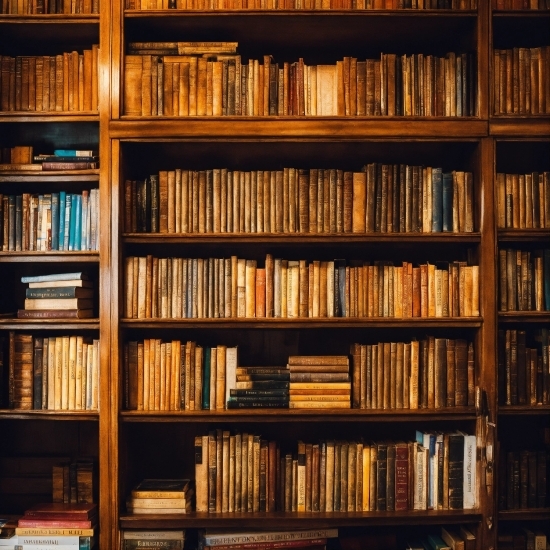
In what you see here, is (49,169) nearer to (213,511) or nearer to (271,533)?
(213,511)

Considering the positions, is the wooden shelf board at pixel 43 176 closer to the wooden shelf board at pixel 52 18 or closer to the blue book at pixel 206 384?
the wooden shelf board at pixel 52 18

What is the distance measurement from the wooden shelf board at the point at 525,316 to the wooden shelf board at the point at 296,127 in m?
0.72

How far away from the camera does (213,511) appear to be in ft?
8.24

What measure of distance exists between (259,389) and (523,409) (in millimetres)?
1061

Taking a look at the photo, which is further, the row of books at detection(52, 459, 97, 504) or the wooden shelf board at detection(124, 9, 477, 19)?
the row of books at detection(52, 459, 97, 504)

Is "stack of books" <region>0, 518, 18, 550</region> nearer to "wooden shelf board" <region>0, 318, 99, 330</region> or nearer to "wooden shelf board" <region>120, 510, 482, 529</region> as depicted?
"wooden shelf board" <region>120, 510, 482, 529</region>

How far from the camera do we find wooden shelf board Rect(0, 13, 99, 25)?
251 cm

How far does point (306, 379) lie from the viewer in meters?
2.54

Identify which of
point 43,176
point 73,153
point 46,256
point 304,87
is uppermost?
point 304,87

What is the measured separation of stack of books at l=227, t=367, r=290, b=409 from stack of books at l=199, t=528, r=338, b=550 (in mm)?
503

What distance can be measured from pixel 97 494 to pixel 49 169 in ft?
4.52

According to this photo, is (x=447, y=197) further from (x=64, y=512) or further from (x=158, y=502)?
(x=64, y=512)

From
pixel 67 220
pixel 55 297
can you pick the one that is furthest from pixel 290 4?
pixel 55 297

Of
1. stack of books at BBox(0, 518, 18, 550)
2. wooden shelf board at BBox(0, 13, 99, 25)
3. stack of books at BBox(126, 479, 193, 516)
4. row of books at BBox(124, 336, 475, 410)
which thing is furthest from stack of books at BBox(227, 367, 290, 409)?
wooden shelf board at BBox(0, 13, 99, 25)
